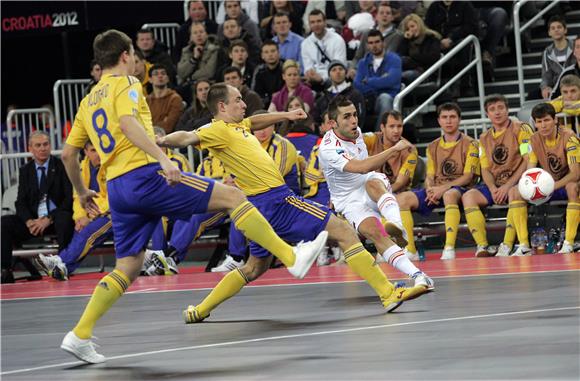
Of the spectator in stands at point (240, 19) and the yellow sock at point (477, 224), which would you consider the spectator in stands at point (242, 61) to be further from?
the yellow sock at point (477, 224)

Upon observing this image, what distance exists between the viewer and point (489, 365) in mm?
6527

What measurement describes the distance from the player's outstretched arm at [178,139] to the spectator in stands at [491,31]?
9.51m

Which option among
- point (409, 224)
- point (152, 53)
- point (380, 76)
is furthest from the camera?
point (152, 53)

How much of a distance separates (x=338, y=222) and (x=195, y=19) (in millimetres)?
11226

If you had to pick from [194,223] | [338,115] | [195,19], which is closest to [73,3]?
[195,19]

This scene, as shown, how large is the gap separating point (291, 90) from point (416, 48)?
1956 millimetres

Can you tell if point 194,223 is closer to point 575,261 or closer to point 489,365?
point 575,261

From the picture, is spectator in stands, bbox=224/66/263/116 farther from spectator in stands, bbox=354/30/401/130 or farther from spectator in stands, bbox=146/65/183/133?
spectator in stands, bbox=354/30/401/130

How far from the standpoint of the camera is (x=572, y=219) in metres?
14.3

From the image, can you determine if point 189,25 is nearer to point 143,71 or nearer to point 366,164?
point 143,71

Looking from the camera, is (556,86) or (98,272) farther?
(98,272)

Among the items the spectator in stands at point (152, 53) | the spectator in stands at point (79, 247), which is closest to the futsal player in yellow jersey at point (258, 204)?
Answer: the spectator in stands at point (79, 247)

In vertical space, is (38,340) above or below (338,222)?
below

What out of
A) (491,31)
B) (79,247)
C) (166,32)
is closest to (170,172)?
(79,247)
